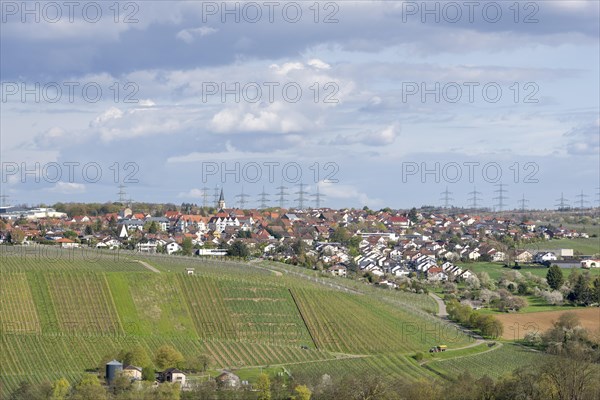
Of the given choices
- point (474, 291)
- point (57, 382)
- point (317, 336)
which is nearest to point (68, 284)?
point (317, 336)

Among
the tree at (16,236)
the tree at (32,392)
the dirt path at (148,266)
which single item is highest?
the tree at (16,236)

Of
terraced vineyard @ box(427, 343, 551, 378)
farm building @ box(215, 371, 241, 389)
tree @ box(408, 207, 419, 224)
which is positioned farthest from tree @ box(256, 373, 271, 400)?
tree @ box(408, 207, 419, 224)

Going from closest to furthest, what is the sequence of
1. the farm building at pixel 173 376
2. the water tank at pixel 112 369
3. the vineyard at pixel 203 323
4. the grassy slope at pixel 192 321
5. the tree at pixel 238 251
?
the water tank at pixel 112 369, the farm building at pixel 173 376, the vineyard at pixel 203 323, the grassy slope at pixel 192 321, the tree at pixel 238 251

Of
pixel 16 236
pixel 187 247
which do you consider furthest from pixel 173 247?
pixel 16 236

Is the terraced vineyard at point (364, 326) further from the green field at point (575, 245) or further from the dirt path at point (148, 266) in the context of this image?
the green field at point (575, 245)

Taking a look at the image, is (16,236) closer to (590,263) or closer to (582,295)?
(582,295)

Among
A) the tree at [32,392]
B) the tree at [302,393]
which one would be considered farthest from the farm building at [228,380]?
the tree at [32,392]
